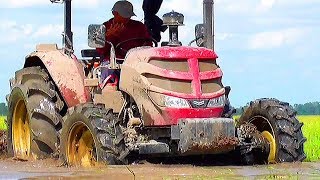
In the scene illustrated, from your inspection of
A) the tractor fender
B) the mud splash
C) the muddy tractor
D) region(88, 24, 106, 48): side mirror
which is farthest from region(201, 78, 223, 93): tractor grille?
the mud splash

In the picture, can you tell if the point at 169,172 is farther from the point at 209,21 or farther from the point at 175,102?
the point at 209,21

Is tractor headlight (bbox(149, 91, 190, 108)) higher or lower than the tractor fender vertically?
lower

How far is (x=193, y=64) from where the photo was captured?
976 cm

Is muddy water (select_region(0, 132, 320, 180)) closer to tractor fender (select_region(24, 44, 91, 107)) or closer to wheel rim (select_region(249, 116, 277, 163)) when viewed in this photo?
wheel rim (select_region(249, 116, 277, 163))

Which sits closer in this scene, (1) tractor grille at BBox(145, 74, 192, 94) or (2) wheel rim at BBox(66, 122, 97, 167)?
(1) tractor grille at BBox(145, 74, 192, 94)

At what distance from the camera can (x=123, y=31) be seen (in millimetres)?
10727

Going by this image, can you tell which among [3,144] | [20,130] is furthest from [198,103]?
[3,144]

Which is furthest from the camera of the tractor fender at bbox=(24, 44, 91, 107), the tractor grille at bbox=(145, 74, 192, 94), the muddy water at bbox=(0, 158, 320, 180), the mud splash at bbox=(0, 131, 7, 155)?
the mud splash at bbox=(0, 131, 7, 155)

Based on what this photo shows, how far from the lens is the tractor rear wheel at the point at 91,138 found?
30.2ft

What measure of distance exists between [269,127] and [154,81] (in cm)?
181

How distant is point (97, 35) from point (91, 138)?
121 cm

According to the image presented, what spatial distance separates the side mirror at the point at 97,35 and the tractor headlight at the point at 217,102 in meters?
1.45

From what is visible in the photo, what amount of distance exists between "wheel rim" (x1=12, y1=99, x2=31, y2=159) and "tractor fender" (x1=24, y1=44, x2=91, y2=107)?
1.06 meters

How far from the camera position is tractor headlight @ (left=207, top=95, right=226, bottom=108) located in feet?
31.8
